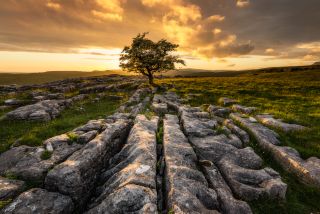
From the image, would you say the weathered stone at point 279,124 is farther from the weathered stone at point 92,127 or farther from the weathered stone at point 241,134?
the weathered stone at point 92,127

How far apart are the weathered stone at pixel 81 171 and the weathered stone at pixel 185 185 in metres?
3.88

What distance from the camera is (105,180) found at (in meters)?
11.8

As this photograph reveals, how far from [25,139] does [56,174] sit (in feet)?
27.6

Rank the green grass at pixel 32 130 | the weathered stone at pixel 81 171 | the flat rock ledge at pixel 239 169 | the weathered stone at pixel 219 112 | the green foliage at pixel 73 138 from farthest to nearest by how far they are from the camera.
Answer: the weathered stone at pixel 219 112 < the green grass at pixel 32 130 < the green foliage at pixel 73 138 < the flat rock ledge at pixel 239 169 < the weathered stone at pixel 81 171

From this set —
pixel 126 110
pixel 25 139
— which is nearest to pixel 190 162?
pixel 25 139

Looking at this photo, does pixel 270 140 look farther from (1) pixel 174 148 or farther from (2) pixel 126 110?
(2) pixel 126 110

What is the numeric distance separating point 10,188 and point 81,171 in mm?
3024

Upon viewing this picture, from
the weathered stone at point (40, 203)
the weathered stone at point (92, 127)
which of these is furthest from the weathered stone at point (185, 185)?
the weathered stone at point (92, 127)

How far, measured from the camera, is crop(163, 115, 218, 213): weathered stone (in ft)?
28.3

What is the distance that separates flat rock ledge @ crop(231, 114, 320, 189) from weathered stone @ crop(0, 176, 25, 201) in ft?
49.0

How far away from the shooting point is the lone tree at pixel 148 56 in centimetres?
5381

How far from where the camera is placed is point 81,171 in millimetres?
11039

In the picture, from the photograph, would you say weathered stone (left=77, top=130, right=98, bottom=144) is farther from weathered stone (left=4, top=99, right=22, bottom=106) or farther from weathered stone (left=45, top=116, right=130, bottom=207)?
weathered stone (left=4, top=99, right=22, bottom=106)

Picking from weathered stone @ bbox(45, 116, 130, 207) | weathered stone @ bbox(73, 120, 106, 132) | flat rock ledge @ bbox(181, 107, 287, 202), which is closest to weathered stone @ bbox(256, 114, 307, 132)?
flat rock ledge @ bbox(181, 107, 287, 202)
